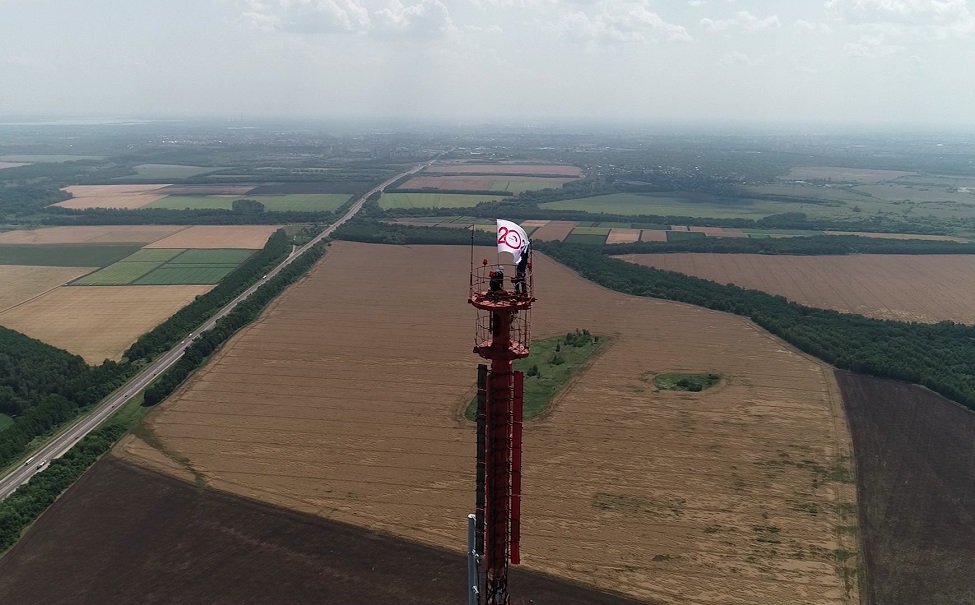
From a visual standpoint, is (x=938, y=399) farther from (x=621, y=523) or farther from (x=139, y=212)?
(x=139, y=212)

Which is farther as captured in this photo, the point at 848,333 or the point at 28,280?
the point at 28,280

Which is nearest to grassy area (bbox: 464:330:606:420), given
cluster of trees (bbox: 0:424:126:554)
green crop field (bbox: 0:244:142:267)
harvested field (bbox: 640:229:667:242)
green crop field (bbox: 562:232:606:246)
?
cluster of trees (bbox: 0:424:126:554)

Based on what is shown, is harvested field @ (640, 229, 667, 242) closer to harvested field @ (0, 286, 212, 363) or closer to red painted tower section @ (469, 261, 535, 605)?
harvested field @ (0, 286, 212, 363)

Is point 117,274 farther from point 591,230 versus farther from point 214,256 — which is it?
point 591,230

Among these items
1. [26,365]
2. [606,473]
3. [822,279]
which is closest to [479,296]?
[606,473]

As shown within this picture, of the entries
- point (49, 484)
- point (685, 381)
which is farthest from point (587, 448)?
point (49, 484)
